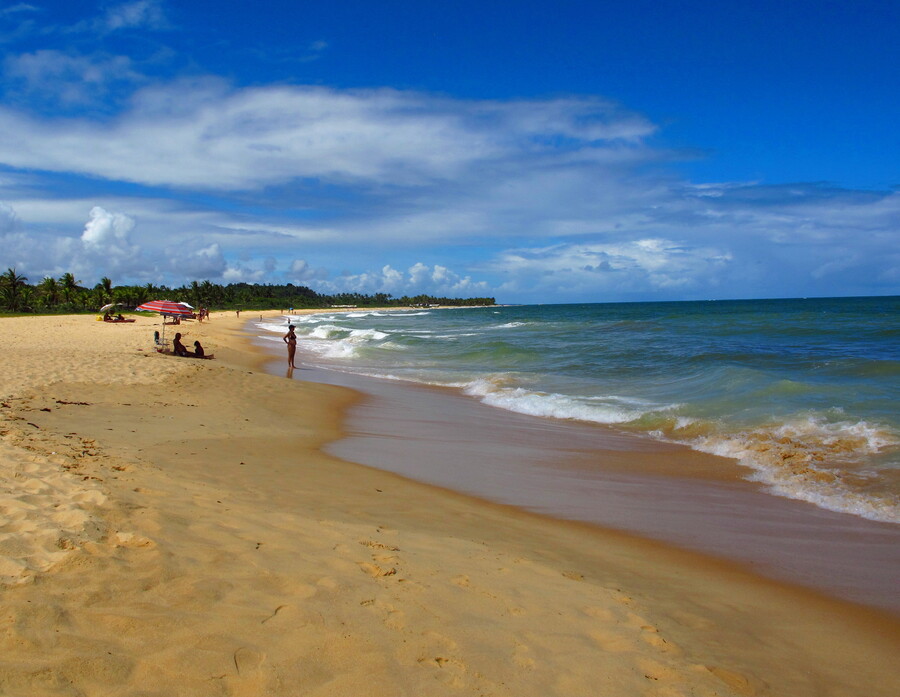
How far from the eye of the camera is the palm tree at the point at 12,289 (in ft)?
209

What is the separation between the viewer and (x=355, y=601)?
3629 millimetres

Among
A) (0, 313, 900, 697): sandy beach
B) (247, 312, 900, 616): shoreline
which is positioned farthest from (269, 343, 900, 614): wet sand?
(0, 313, 900, 697): sandy beach

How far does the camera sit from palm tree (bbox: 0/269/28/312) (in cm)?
6372

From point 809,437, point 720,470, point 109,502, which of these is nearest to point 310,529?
point 109,502

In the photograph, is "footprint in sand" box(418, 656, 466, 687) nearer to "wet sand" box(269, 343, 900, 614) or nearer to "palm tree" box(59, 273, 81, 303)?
"wet sand" box(269, 343, 900, 614)

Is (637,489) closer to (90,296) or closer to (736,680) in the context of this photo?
(736,680)

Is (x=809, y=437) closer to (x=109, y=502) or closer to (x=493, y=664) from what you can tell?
(x=493, y=664)

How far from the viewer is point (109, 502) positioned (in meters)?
4.59

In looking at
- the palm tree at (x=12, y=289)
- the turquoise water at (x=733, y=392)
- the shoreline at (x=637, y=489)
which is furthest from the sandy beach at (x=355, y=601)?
the palm tree at (x=12, y=289)

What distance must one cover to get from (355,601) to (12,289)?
7735 centimetres

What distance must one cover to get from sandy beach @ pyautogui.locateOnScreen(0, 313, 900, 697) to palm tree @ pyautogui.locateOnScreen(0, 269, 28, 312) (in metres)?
71.4

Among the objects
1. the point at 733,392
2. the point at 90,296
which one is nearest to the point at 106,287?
the point at 90,296

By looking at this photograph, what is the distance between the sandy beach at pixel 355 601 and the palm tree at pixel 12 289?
71.4m

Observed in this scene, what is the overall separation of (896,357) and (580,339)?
14946 mm
